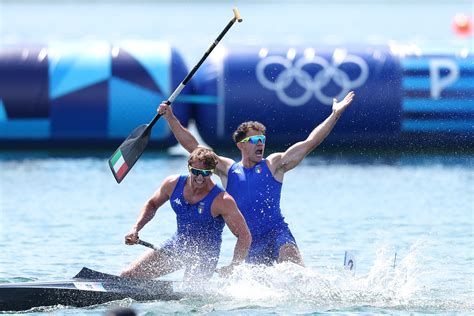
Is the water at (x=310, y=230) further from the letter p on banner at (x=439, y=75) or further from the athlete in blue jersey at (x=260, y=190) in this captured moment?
the letter p on banner at (x=439, y=75)

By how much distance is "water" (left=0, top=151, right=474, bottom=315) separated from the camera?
12.7 metres

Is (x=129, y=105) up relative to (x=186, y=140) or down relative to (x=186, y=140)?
up

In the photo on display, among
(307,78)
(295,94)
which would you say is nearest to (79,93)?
(295,94)

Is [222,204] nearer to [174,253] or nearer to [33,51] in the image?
[174,253]

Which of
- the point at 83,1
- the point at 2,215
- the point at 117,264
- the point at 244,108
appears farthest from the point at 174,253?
the point at 83,1

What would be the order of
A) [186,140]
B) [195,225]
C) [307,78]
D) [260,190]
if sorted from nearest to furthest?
[195,225], [260,190], [186,140], [307,78]

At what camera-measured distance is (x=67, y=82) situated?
2261 centimetres

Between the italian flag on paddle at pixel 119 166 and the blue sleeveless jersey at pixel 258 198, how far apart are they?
139 centimetres

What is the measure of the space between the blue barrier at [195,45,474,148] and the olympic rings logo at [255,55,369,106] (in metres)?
0.02

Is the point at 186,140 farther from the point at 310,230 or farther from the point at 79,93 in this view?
the point at 79,93

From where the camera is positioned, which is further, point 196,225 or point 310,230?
point 310,230

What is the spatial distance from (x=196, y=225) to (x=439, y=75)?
1094 centimetres

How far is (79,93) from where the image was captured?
2259 centimetres

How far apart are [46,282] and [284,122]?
10472 millimetres
